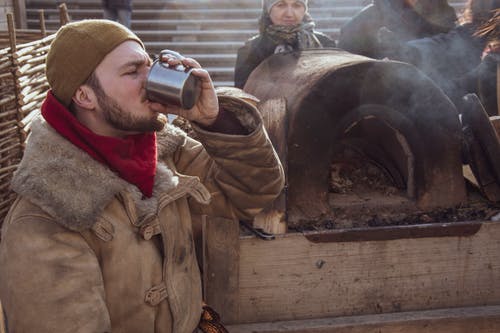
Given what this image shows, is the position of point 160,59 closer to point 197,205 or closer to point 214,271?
point 197,205

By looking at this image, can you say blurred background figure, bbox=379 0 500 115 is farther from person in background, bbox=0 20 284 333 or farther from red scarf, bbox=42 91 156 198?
red scarf, bbox=42 91 156 198

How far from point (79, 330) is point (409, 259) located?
161 centimetres

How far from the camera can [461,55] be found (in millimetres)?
4715

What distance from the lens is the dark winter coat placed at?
4.57 meters

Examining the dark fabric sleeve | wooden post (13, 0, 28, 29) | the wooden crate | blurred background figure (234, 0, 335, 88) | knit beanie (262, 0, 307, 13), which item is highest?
knit beanie (262, 0, 307, 13)

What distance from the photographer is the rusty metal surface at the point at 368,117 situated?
3.03 meters

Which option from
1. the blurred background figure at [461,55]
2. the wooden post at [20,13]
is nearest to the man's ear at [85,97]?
the blurred background figure at [461,55]

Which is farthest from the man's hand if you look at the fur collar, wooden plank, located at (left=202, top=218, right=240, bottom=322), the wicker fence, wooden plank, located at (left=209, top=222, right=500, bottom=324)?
the wicker fence

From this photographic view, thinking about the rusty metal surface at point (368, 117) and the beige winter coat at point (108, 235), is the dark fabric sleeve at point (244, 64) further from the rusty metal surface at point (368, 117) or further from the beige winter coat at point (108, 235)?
the beige winter coat at point (108, 235)

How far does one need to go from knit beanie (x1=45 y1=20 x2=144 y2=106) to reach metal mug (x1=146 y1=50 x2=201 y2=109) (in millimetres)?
200

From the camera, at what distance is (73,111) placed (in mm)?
2148

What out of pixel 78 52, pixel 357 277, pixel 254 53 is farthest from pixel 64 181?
pixel 254 53

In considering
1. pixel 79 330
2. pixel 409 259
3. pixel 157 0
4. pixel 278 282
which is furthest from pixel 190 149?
pixel 157 0

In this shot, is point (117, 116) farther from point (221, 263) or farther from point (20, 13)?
point (20, 13)
